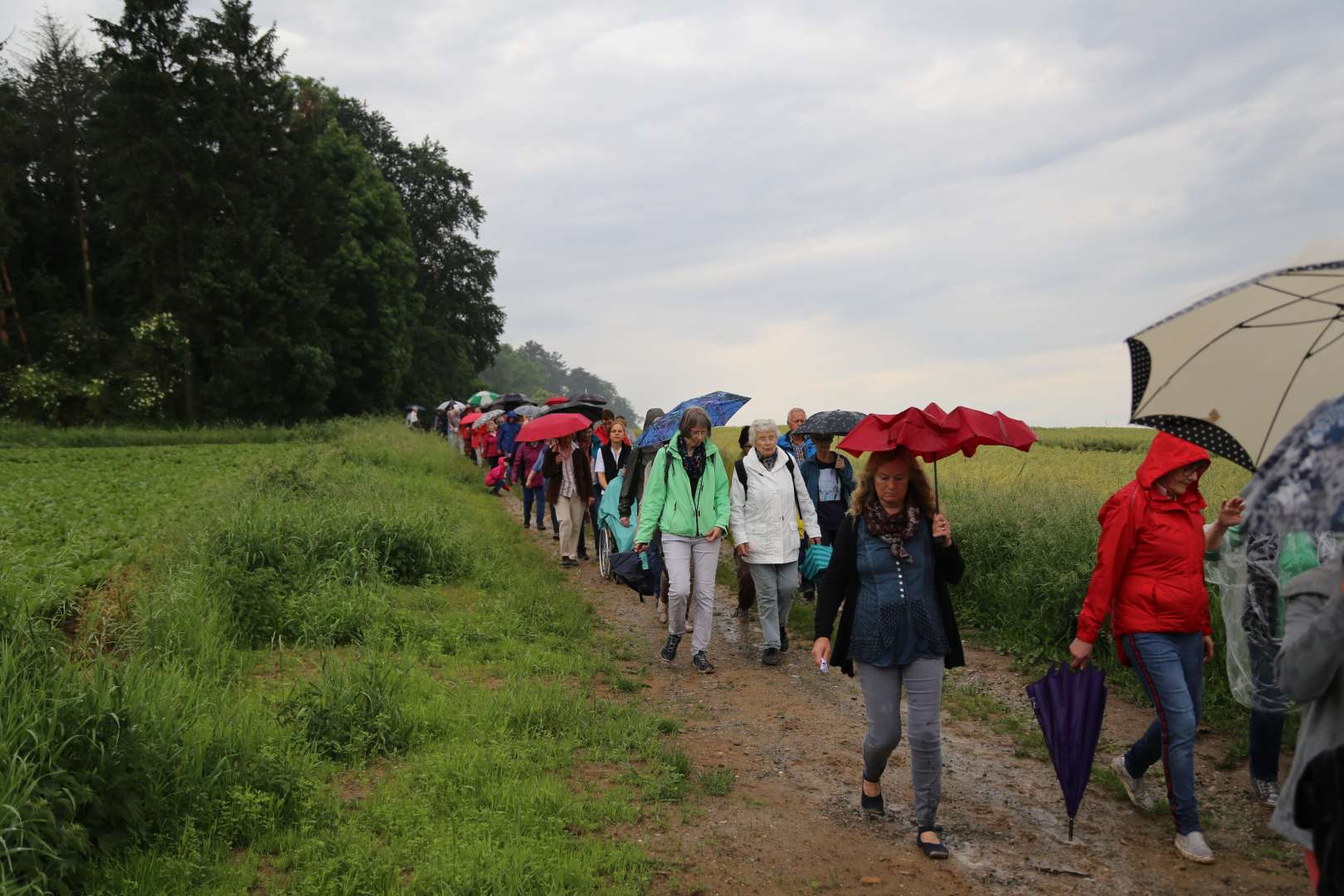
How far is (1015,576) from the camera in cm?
872

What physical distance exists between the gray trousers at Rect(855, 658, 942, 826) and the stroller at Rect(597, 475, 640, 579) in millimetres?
5065

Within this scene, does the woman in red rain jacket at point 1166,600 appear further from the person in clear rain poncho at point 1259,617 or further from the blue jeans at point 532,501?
the blue jeans at point 532,501

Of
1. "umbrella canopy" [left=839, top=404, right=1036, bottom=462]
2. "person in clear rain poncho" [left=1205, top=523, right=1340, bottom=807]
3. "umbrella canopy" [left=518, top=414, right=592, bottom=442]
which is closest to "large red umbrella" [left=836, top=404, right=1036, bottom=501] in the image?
"umbrella canopy" [left=839, top=404, right=1036, bottom=462]

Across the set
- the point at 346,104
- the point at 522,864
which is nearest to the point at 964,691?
the point at 522,864

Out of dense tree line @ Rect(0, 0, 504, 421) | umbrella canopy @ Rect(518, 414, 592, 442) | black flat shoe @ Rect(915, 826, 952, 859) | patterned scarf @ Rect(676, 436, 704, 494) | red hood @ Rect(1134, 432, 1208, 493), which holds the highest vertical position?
dense tree line @ Rect(0, 0, 504, 421)

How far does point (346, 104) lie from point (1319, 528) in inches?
2417

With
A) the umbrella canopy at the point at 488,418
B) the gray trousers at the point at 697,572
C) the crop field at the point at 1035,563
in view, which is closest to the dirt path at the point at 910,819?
the gray trousers at the point at 697,572

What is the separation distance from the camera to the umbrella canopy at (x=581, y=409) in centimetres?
1337

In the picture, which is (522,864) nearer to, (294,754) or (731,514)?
(294,754)

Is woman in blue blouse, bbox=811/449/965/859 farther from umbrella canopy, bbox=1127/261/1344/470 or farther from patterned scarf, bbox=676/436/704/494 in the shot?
patterned scarf, bbox=676/436/704/494

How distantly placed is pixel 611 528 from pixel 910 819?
6.25m

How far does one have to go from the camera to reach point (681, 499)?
7.81 meters

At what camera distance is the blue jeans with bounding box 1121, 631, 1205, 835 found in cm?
443

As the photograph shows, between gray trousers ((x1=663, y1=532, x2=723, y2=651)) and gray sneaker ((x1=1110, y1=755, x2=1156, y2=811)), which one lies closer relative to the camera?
gray sneaker ((x1=1110, y1=755, x2=1156, y2=811))
